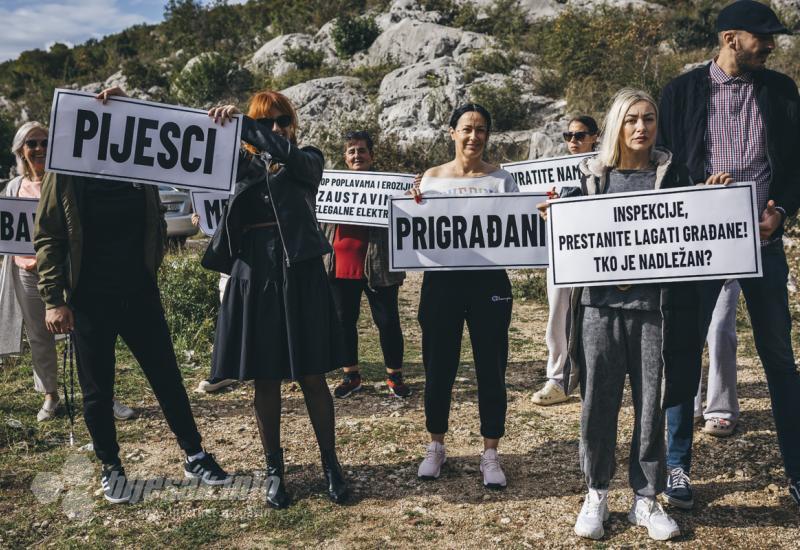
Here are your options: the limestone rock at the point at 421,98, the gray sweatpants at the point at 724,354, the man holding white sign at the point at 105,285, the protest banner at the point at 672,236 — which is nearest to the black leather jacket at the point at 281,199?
the man holding white sign at the point at 105,285

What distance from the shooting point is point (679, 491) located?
3482mm

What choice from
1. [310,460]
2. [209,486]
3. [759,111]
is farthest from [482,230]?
[209,486]

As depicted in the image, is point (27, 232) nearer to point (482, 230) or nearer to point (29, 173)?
point (29, 173)

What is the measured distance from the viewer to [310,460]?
14.1ft

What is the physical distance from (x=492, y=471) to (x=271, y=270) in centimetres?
172

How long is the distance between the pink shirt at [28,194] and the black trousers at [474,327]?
303cm

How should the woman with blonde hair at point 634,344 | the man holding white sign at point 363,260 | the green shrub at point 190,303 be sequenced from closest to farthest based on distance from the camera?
1. the woman with blonde hair at point 634,344
2. the man holding white sign at point 363,260
3. the green shrub at point 190,303

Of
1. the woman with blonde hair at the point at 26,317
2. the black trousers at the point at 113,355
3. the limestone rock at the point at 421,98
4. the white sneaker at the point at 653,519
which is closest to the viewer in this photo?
the white sneaker at the point at 653,519

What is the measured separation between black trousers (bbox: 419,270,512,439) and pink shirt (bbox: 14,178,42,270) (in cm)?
303

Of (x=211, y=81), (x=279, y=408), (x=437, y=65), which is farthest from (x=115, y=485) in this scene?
(x=211, y=81)

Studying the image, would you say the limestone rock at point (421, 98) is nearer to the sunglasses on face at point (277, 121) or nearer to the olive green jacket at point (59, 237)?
the sunglasses on face at point (277, 121)

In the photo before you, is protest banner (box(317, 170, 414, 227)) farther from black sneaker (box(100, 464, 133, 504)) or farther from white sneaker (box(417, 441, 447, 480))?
→ black sneaker (box(100, 464, 133, 504))

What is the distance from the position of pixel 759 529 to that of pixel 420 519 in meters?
1.68

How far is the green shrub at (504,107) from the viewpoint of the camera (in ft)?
56.3
